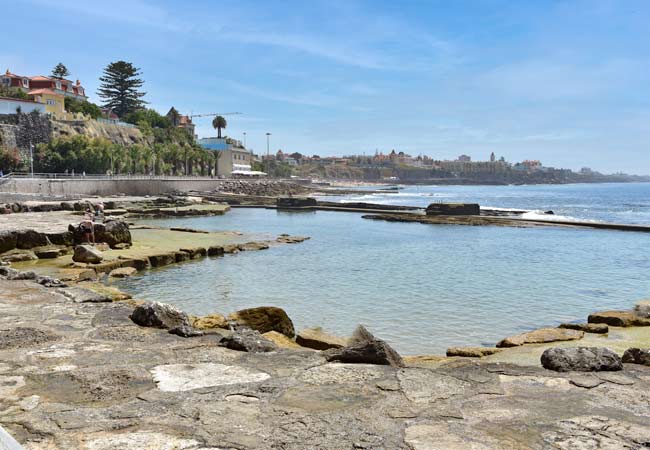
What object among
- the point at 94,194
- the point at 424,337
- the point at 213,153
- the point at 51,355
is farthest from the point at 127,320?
the point at 213,153

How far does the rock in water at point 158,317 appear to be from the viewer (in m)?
7.46

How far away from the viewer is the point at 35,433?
3871mm

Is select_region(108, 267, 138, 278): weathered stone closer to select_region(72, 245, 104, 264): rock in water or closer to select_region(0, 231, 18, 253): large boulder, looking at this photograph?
select_region(72, 245, 104, 264): rock in water

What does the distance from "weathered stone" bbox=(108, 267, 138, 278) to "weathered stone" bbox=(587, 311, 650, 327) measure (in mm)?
13163

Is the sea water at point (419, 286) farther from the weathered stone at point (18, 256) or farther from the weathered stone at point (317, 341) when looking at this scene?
the weathered stone at point (18, 256)

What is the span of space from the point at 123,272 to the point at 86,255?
60.2 inches

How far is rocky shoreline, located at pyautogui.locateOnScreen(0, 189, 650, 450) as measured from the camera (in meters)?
3.92

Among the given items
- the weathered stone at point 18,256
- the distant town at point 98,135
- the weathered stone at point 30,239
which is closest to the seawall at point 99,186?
the distant town at point 98,135

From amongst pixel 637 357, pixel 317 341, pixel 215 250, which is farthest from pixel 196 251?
pixel 637 357

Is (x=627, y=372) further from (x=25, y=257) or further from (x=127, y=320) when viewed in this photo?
(x=25, y=257)

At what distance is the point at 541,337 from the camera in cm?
990

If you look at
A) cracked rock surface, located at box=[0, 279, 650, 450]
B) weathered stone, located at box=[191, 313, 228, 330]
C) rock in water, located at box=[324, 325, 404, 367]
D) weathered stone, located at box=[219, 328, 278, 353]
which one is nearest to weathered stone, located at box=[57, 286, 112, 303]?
weathered stone, located at box=[191, 313, 228, 330]

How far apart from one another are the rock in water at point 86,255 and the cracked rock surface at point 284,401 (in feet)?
37.4

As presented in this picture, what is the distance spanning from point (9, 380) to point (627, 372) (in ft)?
20.1
